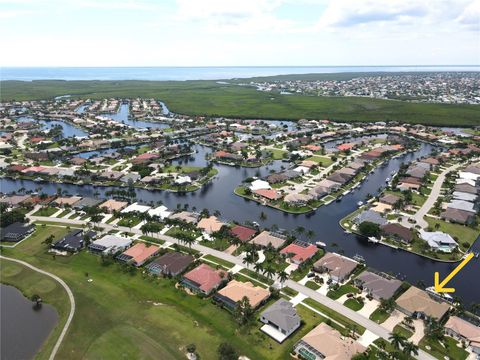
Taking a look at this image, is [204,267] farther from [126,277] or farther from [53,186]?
[53,186]

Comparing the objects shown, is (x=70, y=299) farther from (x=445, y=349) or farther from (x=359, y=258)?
(x=445, y=349)

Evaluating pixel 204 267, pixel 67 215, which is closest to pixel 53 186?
pixel 67 215

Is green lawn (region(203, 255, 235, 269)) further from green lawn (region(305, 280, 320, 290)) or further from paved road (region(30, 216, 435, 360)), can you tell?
green lawn (region(305, 280, 320, 290))

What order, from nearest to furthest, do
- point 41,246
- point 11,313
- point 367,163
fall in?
point 11,313 < point 41,246 < point 367,163

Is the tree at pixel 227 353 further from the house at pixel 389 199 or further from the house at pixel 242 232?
the house at pixel 389 199

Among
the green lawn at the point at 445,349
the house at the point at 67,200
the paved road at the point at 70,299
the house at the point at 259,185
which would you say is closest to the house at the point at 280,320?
the green lawn at the point at 445,349

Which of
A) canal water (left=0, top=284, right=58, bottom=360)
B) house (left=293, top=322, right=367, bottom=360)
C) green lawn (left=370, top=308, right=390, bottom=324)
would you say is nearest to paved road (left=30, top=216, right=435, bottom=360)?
green lawn (left=370, top=308, right=390, bottom=324)
